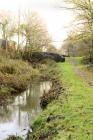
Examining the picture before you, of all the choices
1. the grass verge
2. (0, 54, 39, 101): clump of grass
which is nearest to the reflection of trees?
the grass verge

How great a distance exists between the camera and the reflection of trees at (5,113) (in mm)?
18156

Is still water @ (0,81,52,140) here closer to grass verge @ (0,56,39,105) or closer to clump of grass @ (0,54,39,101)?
grass verge @ (0,56,39,105)

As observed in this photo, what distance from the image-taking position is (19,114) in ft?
63.1

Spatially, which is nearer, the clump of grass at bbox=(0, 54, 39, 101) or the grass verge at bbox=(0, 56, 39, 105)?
the grass verge at bbox=(0, 56, 39, 105)

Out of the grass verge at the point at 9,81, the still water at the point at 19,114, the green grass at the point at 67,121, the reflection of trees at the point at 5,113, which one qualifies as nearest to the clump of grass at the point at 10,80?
the grass verge at the point at 9,81

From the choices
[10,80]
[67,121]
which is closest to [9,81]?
[10,80]

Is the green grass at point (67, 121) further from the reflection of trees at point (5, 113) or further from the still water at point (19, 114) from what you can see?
the reflection of trees at point (5, 113)

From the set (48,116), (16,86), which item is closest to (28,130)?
(48,116)

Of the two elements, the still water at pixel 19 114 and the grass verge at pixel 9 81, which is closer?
the still water at pixel 19 114

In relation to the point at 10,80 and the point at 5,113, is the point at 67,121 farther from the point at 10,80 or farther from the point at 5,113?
the point at 10,80

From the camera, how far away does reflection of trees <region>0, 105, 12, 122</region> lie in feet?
59.6

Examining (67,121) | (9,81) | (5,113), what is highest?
(67,121)

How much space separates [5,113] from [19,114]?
85 centimetres

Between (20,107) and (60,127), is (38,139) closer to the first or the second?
(60,127)
